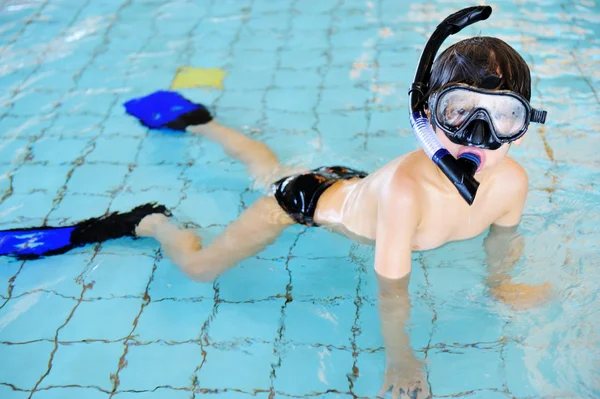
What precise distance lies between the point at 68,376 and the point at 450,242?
5.07 feet

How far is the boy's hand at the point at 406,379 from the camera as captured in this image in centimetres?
210

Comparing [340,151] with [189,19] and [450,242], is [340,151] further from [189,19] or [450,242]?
[189,19]

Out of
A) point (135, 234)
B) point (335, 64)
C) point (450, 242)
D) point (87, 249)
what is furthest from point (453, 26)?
point (335, 64)

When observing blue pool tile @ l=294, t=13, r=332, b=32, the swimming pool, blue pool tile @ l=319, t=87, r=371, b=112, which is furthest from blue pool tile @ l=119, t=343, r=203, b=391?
blue pool tile @ l=294, t=13, r=332, b=32

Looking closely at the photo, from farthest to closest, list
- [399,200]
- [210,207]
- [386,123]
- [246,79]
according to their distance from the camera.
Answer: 1. [246,79]
2. [386,123]
3. [210,207]
4. [399,200]

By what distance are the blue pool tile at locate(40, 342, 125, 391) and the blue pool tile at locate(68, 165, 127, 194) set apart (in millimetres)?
995

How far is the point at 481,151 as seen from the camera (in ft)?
6.42

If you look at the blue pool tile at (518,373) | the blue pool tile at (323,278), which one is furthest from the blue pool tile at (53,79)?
A: the blue pool tile at (518,373)

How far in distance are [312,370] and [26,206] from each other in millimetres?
1726

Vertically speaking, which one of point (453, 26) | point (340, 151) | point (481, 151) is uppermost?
point (453, 26)

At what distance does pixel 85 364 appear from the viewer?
2.33 meters

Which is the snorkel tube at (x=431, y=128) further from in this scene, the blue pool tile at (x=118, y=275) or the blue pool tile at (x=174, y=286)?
the blue pool tile at (x=118, y=275)

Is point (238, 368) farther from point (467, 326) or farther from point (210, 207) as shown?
point (210, 207)

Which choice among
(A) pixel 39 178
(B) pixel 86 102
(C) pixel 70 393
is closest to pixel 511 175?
(C) pixel 70 393
